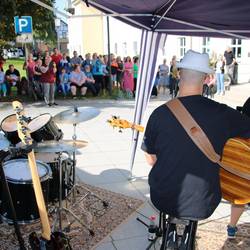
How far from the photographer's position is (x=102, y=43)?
1425 inches

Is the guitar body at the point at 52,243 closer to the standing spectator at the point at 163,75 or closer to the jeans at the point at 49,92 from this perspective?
the jeans at the point at 49,92

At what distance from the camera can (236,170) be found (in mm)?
3053

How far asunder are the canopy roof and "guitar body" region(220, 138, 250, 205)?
217 cm

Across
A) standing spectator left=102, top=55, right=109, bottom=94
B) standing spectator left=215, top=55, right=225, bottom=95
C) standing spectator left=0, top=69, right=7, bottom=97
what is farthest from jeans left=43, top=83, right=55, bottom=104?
standing spectator left=215, top=55, right=225, bottom=95

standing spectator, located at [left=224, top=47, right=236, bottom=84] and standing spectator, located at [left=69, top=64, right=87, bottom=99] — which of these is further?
standing spectator, located at [left=224, top=47, right=236, bottom=84]

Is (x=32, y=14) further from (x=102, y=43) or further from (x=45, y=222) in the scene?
(x=102, y=43)

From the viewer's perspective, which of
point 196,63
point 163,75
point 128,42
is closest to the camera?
point 196,63

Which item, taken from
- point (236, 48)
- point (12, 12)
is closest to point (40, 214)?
point (12, 12)

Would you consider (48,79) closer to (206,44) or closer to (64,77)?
(64,77)

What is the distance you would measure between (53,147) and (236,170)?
2.13 m

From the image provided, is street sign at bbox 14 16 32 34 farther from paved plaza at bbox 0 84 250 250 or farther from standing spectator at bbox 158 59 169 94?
standing spectator at bbox 158 59 169 94

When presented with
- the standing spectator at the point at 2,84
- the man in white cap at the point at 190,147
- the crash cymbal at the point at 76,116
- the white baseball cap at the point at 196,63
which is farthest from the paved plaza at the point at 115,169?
the standing spectator at the point at 2,84

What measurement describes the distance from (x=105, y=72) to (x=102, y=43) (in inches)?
797

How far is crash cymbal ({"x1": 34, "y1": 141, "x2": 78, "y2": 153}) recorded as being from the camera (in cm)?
433
